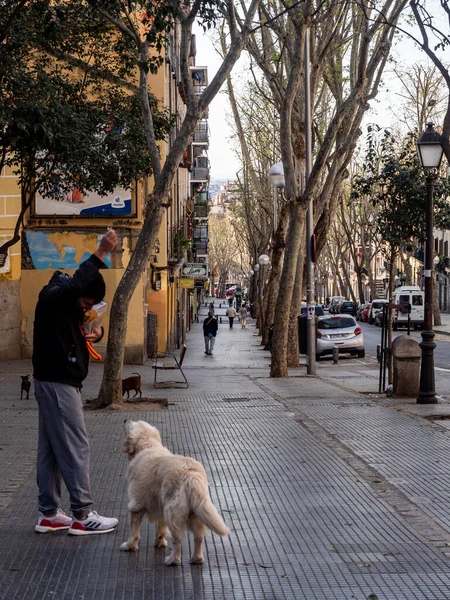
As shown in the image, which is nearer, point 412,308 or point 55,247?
point 55,247

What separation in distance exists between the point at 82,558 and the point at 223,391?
13.3m

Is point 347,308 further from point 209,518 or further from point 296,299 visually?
point 209,518

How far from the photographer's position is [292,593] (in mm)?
5461

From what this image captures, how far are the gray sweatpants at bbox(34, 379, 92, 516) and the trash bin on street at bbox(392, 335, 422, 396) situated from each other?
10.1 m

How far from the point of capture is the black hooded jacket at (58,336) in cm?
646

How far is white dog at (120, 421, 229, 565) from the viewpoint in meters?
5.75

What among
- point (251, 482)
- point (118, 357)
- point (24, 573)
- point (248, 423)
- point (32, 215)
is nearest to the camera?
point (24, 573)

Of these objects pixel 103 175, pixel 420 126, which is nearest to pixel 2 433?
pixel 103 175

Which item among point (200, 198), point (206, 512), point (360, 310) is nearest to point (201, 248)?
point (200, 198)

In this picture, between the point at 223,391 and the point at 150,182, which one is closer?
the point at 223,391

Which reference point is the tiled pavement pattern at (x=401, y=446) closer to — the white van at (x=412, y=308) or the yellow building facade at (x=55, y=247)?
the yellow building facade at (x=55, y=247)

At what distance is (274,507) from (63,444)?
76.9 inches

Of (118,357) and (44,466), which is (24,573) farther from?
(118,357)

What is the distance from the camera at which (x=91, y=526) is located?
21.8 feet
